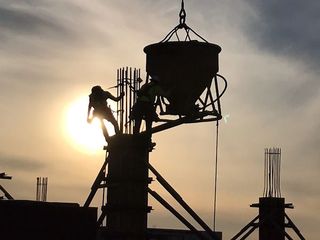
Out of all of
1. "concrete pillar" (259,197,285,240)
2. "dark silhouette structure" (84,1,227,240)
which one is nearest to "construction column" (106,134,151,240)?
"dark silhouette structure" (84,1,227,240)

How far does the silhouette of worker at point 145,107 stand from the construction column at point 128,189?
34.9 inches

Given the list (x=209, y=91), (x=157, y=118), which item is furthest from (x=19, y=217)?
(x=209, y=91)

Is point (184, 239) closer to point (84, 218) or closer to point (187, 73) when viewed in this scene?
point (187, 73)

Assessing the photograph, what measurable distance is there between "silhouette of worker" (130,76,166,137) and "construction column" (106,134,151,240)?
888 millimetres

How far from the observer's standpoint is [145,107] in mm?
36781

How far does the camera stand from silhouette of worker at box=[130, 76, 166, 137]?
121 feet

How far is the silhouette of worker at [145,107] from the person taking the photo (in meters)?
36.8

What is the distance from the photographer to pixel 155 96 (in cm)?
3731

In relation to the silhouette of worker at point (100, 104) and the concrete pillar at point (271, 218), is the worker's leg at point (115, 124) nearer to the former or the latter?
the silhouette of worker at point (100, 104)

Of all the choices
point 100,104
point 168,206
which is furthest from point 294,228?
point 100,104

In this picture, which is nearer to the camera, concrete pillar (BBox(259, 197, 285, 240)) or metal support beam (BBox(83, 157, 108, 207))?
metal support beam (BBox(83, 157, 108, 207))

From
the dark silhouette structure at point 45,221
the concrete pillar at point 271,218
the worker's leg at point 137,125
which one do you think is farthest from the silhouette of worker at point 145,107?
the concrete pillar at point 271,218

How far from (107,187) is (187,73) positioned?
623cm

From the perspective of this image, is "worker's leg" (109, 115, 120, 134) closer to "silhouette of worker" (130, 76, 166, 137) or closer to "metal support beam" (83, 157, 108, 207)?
"silhouette of worker" (130, 76, 166, 137)
